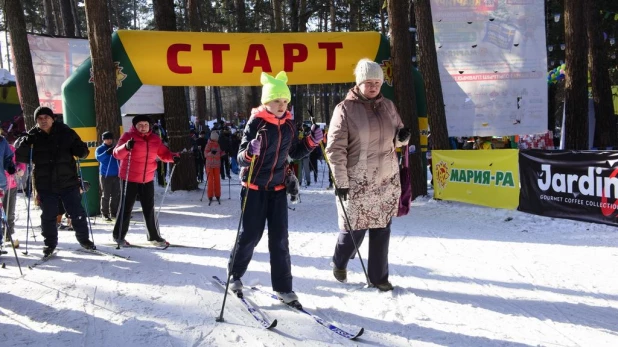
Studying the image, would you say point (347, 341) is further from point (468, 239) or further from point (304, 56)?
Answer: point (304, 56)

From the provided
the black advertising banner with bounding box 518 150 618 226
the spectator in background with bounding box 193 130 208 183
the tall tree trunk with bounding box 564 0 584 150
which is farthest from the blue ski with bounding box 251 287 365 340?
the spectator in background with bounding box 193 130 208 183

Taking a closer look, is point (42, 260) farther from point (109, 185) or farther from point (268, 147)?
point (268, 147)

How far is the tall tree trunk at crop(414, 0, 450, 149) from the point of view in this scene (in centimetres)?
1084

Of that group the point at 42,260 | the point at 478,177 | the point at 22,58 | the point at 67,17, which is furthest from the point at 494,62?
the point at 67,17

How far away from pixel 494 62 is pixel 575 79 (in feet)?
6.02

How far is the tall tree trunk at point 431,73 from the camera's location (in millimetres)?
10844

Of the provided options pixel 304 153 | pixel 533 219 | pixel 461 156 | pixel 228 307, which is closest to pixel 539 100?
pixel 461 156

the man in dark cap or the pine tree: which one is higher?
the pine tree

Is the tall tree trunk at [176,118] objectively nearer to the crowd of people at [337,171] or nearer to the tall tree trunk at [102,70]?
the tall tree trunk at [102,70]

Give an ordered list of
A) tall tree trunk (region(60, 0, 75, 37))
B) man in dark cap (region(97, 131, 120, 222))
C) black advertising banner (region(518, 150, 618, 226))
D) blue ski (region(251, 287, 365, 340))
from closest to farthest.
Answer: blue ski (region(251, 287, 365, 340)) → black advertising banner (region(518, 150, 618, 226)) → man in dark cap (region(97, 131, 120, 222)) → tall tree trunk (region(60, 0, 75, 37))

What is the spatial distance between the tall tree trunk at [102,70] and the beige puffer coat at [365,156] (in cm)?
659

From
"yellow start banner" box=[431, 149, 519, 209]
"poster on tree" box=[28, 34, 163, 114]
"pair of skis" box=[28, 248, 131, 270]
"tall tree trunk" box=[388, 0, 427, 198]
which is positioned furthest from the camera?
"poster on tree" box=[28, 34, 163, 114]

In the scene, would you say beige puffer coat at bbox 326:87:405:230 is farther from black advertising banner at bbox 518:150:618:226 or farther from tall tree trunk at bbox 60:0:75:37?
tall tree trunk at bbox 60:0:75:37

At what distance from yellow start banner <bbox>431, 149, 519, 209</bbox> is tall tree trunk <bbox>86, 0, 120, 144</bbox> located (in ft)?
21.9
